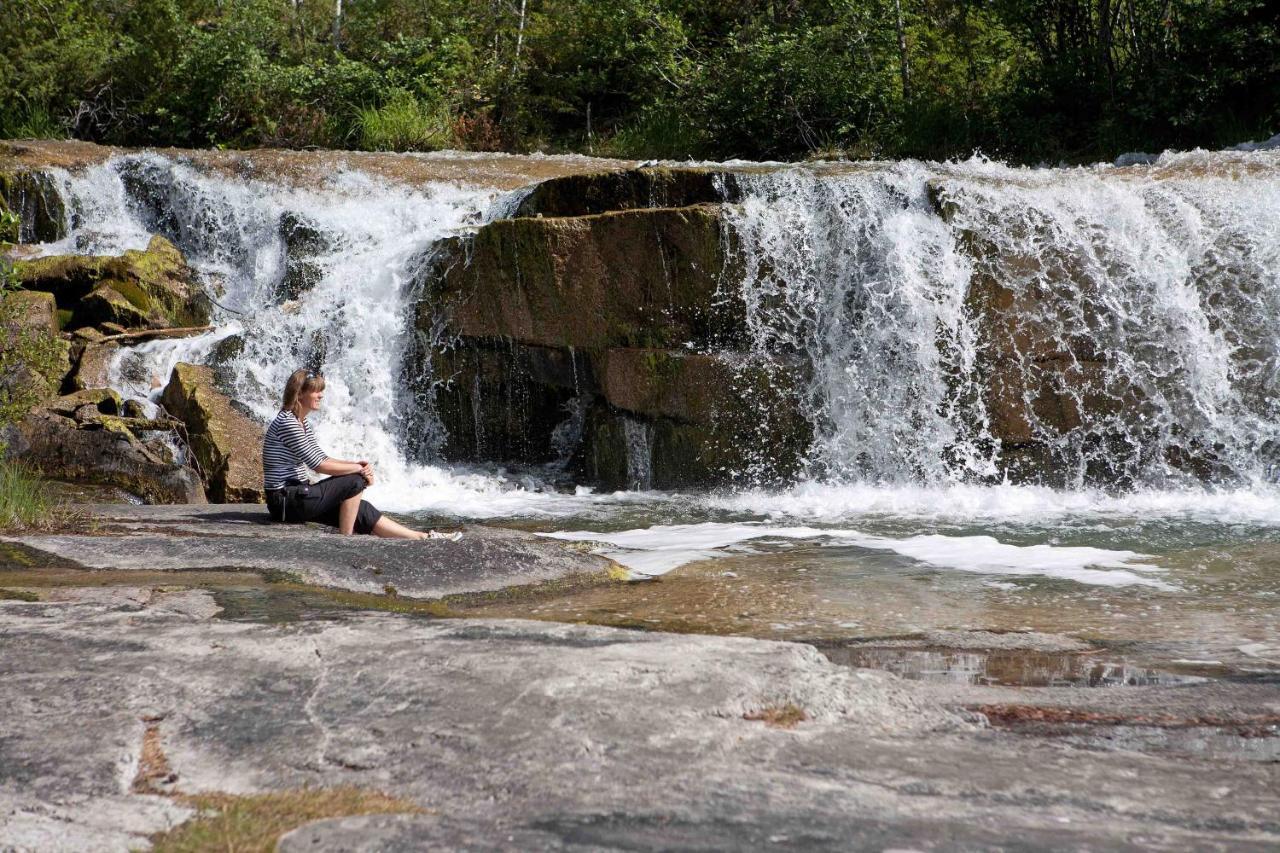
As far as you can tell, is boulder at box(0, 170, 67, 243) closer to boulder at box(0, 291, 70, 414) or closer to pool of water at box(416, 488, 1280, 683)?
boulder at box(0, 291, 70, 414)

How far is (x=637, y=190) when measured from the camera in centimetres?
1266

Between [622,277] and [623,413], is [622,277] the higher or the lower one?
the higher one

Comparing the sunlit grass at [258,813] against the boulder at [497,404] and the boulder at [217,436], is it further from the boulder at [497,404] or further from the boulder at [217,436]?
the boulder at [497,404]

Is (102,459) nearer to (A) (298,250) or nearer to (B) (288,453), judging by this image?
(B) (288,453)

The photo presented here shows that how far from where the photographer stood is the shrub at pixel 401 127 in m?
21.5

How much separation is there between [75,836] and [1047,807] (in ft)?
7.13

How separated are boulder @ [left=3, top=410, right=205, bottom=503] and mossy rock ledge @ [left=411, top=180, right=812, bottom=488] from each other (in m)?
3.02

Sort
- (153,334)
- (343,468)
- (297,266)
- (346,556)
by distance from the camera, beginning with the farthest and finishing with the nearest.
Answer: (297,266) → (153,334) → (343,468) → (346,556)

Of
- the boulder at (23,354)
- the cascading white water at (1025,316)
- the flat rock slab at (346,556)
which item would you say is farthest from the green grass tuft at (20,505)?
the cascading white water at (1025,316)

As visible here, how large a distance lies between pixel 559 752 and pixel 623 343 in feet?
28.4

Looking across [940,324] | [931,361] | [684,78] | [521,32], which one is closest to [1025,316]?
[940,324]

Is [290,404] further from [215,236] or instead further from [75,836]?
[215,236]

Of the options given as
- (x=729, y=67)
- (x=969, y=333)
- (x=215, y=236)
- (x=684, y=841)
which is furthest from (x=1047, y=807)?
(x=729, y=67)

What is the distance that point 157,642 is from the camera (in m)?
4.18
